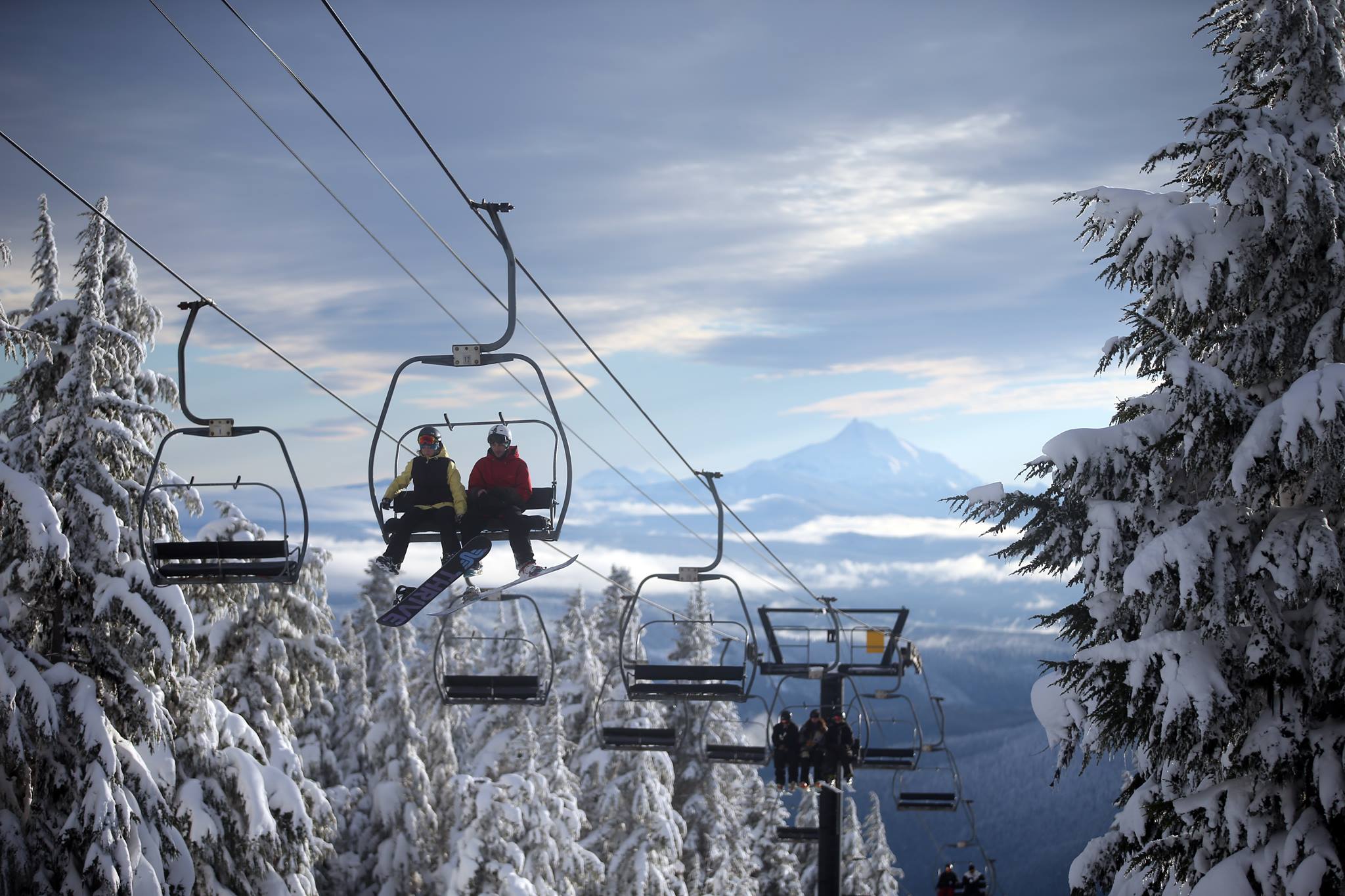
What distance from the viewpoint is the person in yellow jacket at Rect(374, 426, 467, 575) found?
41.5 ft

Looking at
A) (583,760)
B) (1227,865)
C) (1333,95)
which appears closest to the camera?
(1227,865)

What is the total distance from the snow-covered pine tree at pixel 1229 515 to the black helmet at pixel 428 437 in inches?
227

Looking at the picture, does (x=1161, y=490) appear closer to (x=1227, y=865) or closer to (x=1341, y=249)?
(x=1341, y=249)

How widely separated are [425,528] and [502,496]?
91cm

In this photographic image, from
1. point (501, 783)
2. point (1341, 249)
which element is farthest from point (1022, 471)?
point (501, 783)

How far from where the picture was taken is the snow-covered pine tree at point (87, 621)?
14.7 metres

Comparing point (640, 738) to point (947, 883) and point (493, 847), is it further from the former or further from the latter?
point (947, 883)

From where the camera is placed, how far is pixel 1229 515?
956cm

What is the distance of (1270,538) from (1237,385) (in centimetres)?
171

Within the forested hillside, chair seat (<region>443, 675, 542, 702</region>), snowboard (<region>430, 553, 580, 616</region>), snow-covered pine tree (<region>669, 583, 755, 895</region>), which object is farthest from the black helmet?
snow-covered pine tree (<region>669, 583, 755, 895</region>)

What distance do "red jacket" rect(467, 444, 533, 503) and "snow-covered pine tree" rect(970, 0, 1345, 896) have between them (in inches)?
203

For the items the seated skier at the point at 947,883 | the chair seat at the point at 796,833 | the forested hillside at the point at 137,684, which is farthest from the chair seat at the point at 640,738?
the chair seat at the point at 796,833

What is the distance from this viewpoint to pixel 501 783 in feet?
94.3

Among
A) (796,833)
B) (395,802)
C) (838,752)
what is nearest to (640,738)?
(838,752)
